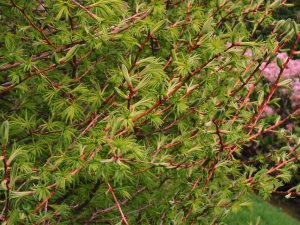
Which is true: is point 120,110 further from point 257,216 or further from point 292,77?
point 292,77

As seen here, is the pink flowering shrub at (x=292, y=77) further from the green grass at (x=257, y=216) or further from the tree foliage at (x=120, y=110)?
the tree foliage at (x=120, y=110)

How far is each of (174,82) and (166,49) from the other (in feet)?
2.19

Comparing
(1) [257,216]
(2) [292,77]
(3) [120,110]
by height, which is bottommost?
(1) [257,216]

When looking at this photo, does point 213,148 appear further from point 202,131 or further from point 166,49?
point 166,49

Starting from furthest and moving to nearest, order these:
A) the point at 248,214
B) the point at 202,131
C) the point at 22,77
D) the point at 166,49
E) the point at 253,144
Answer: the point at 253,144 < the point at 248,214 < the point at 166,49 < the point at 202,131 < the point at 22,77

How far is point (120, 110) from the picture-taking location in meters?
1.89

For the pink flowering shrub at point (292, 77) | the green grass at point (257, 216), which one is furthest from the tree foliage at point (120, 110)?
the pink flowering shrub at point (292, 77)

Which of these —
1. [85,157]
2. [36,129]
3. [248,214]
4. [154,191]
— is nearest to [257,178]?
[154,191]

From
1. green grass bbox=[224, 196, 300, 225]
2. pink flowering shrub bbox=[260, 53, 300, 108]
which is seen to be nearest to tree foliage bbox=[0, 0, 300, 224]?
green grass bbox=[224, 196, 300, 225]

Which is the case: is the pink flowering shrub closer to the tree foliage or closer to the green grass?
the green grass

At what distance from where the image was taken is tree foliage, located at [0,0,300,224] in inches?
73.2

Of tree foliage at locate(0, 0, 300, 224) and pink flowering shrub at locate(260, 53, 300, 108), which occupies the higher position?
tree foliage at locate(0, 0, 300, 224)

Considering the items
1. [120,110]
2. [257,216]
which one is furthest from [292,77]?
[120,110]

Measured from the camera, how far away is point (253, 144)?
35.3 ft
